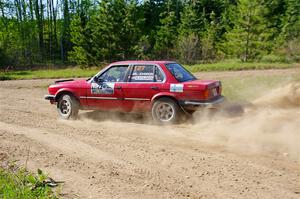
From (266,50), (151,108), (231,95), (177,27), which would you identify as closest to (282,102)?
(231,95)

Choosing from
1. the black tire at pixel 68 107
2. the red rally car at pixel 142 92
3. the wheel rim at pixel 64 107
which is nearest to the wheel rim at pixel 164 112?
the red rally car at pixel 142 92

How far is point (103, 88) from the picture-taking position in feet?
30.0

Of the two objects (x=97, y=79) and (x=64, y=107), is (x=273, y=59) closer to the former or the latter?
(x=97, y=79)

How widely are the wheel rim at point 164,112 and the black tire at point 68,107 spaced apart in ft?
8.04

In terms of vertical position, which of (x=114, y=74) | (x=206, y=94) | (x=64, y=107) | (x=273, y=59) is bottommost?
(x=64, y=107)

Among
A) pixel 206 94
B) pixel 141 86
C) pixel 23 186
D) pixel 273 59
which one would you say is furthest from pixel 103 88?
pixel 273 59

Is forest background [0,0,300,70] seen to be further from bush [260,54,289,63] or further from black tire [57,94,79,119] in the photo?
black tire [57,94,79,119]

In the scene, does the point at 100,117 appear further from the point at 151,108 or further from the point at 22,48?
the point at 22,48

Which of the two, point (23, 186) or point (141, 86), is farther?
point (141, 86)

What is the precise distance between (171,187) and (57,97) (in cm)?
596

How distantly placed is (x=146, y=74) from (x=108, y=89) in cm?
108

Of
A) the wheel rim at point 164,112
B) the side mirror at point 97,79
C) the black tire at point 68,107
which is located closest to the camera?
the wheel rim at point 164,112

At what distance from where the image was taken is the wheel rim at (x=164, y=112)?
27.5 feet

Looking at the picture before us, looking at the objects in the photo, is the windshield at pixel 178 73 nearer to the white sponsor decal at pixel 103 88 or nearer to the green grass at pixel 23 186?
the white sponsor decal at pixel 103 88
